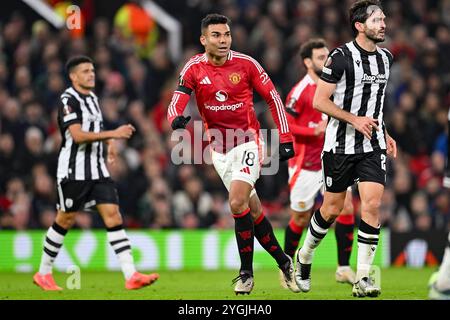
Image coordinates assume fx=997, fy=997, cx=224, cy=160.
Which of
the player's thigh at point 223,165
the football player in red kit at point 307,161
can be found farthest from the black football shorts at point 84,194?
the football player in red kit at point 307,161

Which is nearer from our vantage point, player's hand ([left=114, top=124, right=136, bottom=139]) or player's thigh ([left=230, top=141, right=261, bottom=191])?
player's thigh ([left=230, top=141, right=261, bottom=191])

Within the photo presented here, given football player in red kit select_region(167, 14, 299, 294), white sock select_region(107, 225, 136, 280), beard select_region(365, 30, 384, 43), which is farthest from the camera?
white sock select_region(107, 225, 136, 280)

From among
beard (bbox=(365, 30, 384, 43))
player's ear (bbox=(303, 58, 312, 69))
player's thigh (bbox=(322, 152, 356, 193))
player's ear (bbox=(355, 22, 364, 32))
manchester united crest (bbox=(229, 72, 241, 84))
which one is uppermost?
player's ear (bbox=(355, 22, 364, 32))

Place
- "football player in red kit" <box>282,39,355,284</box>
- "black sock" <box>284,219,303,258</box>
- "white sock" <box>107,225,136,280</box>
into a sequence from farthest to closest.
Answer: "black sock" <box>284,219,303,258</box>, "football player in red kit" <box>282,39,355,284</box>, "white sock" <box>107,225,136,280</box>

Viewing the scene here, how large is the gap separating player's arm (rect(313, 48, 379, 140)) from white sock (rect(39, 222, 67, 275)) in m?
3.37

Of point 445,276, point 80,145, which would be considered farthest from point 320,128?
point 445,276

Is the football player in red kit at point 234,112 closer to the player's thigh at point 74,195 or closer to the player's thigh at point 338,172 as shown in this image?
the player's thigh at point 338,172

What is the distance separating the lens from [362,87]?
8758 millimetres

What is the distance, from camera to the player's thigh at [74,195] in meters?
10.5

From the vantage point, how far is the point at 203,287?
1073 cm

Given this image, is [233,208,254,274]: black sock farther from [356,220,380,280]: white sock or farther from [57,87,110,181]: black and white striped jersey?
[57,87,110,181]: black and white striped jersey

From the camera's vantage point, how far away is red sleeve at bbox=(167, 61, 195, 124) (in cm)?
892

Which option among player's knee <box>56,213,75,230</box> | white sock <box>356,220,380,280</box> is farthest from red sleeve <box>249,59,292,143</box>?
player's knee <box>56,213,75,230</box>

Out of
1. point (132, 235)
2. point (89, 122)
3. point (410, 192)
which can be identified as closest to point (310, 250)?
point (89, 122)
